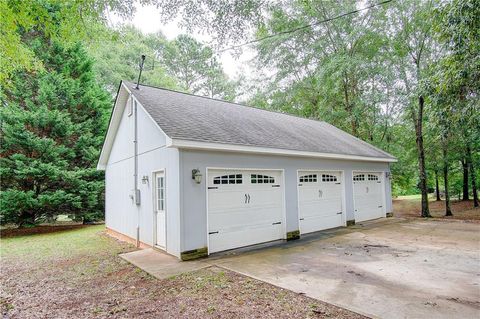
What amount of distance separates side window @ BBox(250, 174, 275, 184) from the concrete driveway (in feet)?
5.55

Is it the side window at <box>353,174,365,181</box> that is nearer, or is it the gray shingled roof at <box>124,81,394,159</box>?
the gray shingled roof at <box>124,81,394,159</box>

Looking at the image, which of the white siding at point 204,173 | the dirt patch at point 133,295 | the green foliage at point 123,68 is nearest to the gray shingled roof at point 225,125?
the white siding at point 204,173

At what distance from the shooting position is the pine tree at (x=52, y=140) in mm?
11242

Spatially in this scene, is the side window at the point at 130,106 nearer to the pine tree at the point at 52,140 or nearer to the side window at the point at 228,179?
the side window at the point at 228,179

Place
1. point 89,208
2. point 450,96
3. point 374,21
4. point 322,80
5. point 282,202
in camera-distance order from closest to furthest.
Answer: point 450,96 → point 282,202 → point 89,208 → point 374,21 → point 322,80

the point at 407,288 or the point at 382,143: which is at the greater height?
the point at 382,143

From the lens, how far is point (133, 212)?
8.22 meters

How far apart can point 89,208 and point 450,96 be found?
1398 centimetres

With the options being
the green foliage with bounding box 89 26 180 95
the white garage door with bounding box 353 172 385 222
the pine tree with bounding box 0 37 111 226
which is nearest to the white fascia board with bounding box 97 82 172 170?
the pine tree with bounding box 0 37 111 226

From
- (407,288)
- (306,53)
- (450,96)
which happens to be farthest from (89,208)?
(306,53)

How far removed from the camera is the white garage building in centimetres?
614

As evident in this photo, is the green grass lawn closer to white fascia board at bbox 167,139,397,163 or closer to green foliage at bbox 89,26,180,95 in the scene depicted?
white fascia board at bbox 167,139,397,163

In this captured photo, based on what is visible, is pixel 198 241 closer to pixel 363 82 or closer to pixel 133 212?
pixel 133 212

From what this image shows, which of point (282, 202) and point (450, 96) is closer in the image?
point (450, 96)
